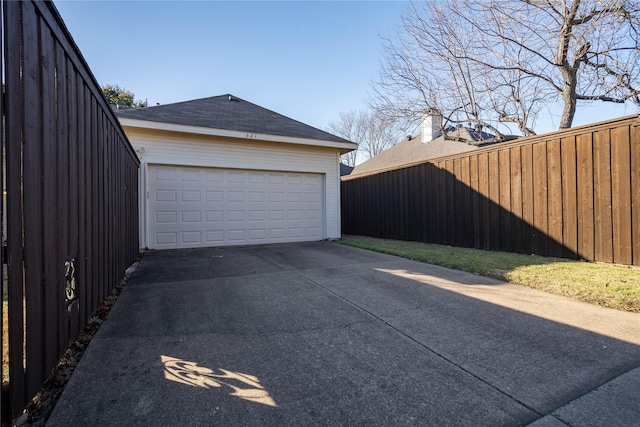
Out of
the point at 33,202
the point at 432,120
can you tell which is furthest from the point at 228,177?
the point at 432,120

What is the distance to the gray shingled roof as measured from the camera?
8.18 m

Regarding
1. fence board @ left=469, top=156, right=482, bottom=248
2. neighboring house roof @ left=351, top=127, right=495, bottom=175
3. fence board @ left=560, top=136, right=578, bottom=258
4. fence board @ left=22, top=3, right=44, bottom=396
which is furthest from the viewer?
neighboring house roof @ left=351, top=127, right=495, bottom=175

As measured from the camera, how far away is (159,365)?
226 cm

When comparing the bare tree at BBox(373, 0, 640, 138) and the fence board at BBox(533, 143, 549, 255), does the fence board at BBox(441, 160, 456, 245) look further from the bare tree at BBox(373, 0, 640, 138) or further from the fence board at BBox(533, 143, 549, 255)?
the bare tree at BBox(373, 0, 640, 138)

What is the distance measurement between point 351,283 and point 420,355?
2170mm

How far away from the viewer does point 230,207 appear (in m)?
8.59

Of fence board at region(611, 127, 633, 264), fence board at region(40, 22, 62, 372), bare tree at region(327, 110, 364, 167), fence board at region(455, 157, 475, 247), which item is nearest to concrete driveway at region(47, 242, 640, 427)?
fence board at region(40, 22, 62, 372)

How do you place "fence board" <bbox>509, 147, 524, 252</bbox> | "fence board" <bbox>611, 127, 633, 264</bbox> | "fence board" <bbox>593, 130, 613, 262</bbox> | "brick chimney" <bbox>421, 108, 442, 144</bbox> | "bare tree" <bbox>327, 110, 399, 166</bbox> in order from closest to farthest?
"fence board" <bbox>611, 127, 633, 264</bbox> → "fence board" <bbox>593, 130, 613, 262</bbox> → "fence board" <bbox>509, 147, 524, 252</bbox> → "brick chimney" <bbox>421, 108, 442, 144</bbox> → "bare tree" <bbox>327, 110, 399, 166</bbox>

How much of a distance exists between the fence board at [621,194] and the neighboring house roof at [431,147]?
5342mm

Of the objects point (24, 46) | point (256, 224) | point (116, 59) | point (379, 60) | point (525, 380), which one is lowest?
point (525, 380)

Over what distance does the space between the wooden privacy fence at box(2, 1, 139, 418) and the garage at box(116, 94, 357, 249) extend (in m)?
5.07

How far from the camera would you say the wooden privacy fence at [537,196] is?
17.2ft

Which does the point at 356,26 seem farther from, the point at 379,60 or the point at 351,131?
the point at 351,131

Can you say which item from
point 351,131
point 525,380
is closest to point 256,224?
point 525,380
